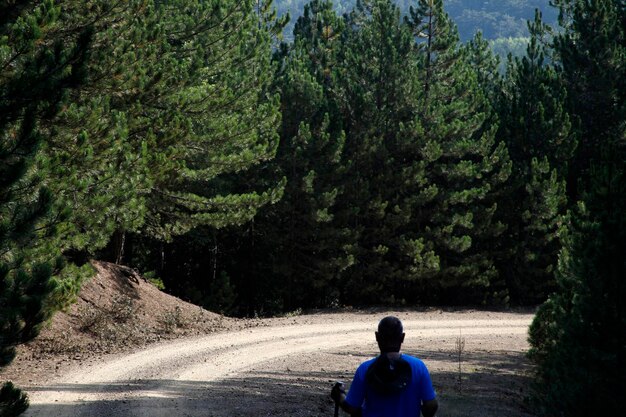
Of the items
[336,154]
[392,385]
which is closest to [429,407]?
[392,385]

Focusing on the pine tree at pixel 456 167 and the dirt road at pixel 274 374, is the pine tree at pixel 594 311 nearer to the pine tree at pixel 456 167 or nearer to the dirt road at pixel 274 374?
the dirt road at pixel 274 374

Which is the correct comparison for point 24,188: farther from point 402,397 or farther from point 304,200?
point 304,200

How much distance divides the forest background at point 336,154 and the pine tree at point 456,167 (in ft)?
0.30

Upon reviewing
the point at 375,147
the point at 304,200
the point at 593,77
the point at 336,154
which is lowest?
the point at 304,200

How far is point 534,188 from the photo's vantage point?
3036 cm

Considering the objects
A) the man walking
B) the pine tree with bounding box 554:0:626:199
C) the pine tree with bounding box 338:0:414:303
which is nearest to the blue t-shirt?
the man walking

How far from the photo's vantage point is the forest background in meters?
19.6

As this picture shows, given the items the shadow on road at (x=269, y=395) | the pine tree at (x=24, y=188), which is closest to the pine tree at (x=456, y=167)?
the shadow on road at (x=269, y=395)

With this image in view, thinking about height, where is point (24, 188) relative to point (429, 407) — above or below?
above

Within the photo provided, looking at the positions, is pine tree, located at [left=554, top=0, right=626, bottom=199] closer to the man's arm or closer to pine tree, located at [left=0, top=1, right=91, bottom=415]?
pine tree, located at [left=0, top=1, right=91, bottom=415]

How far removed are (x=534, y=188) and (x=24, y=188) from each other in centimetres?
2433

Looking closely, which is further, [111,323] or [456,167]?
[456,167]

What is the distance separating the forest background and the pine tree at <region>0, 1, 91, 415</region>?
19.5ft

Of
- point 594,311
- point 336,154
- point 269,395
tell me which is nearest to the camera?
point 594,311
